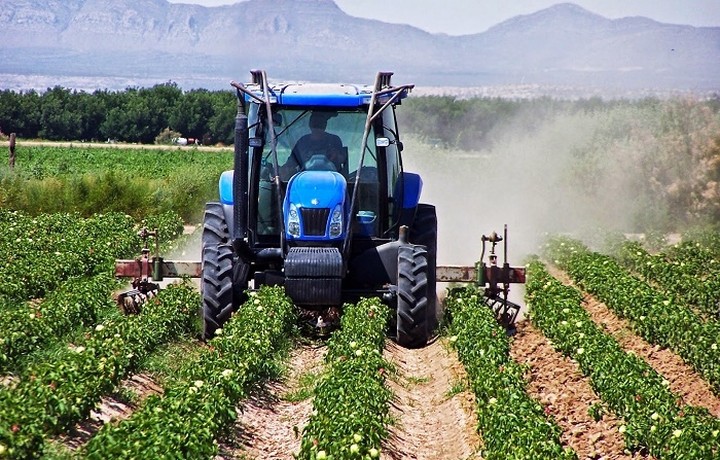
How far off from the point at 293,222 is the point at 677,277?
6.52 meters

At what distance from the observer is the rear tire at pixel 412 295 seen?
11156 millimetres

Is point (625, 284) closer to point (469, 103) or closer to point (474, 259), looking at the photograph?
point (474, 259)

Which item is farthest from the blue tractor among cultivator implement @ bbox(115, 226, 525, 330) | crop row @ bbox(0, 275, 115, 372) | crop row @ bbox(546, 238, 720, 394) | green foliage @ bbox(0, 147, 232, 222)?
green foliage @ bbox(0, 147, 232, 222)

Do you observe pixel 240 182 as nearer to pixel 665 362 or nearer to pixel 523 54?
pixel 665 362

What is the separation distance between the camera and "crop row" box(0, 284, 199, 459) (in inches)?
267

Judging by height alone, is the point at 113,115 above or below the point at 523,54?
below

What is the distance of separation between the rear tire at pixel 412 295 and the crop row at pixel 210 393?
113cm

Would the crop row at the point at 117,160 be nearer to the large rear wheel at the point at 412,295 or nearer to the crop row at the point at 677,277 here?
the crop row at the point at 677,277

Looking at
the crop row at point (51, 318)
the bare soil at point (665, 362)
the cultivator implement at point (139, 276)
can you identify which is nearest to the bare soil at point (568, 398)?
the bare soil at point (665, 362)

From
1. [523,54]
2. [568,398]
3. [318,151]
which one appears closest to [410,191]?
[318,151]

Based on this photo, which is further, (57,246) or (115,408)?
(57,246)

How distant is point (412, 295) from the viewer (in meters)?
11.2

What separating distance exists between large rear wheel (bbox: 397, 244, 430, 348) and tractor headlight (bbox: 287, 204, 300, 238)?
3.57 feet

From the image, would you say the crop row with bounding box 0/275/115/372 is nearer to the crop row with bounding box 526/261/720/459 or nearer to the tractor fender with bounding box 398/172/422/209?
the tractor fender with bounding box 398/172/422/209
